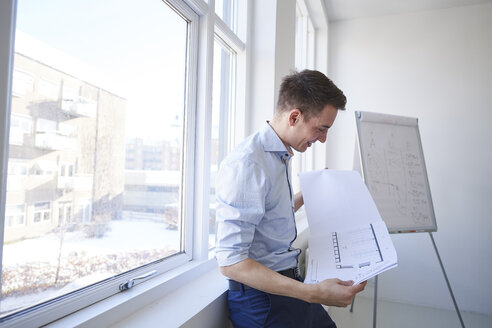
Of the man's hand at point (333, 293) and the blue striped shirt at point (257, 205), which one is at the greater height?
the blue striped shirt at point (257, 205)

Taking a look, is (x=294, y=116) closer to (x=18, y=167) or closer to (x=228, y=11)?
(x=18, y=167)

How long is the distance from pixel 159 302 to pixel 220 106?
1067 mm

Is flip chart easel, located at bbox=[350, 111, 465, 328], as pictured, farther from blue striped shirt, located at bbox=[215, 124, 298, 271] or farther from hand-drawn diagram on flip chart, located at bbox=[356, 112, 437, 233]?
blue striped shirt, located at bbox=[215, 124, 298, 271]

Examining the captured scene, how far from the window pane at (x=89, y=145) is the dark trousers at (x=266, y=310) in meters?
0.38

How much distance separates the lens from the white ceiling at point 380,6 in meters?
3.22

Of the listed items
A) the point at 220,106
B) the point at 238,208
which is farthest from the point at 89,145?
the point at 220,106

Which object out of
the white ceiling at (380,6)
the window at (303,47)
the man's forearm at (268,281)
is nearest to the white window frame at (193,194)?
the man's forearm at (268,281)

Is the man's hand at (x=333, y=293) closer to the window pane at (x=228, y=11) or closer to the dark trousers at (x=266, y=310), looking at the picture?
the dark trousers at (x=266, y=310)

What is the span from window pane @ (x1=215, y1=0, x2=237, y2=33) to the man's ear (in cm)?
96

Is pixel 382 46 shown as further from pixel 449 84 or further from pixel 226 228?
pixel 226 228

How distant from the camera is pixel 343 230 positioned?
1115mm

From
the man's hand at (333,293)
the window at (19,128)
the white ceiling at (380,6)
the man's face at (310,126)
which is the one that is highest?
the white ceiling at (380,6)

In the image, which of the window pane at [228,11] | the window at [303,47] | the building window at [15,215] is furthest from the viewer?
the window at [303,47]

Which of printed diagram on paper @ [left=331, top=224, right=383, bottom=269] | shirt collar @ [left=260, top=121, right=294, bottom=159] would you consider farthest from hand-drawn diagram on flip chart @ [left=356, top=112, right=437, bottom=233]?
Answer: shirt collar @ [left=260, top=121, right=294, bottom=159]
